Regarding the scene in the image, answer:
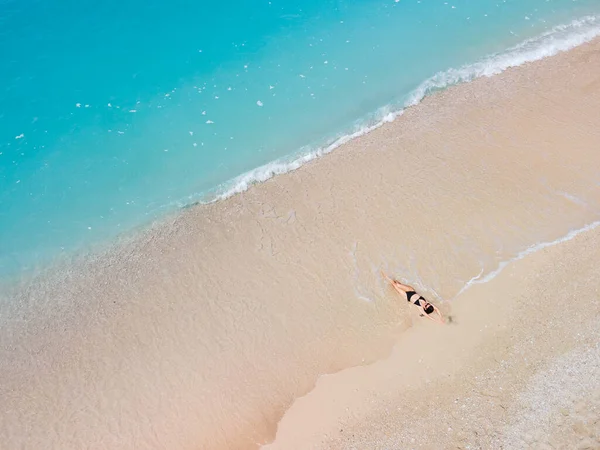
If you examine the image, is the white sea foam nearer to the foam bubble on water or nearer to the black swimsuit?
the foam bubble on water

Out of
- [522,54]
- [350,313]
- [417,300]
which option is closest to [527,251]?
[417,300]

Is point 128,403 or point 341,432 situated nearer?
point 341,432

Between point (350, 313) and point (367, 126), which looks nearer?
point (350, 313)

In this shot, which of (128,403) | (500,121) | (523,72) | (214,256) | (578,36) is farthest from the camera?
(578,36)

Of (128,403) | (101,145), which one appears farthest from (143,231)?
(128,403)

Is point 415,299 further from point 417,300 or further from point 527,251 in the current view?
point 527,251

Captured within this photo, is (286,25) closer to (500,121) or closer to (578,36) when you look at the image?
(500,121)

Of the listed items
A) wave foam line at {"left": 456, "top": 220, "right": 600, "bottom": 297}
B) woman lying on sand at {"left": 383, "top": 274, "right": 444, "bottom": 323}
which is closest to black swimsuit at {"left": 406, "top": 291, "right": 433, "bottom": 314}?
woman lying on sand at {"left": 383, "top": 274, "right": 444, "bottom": 323}
